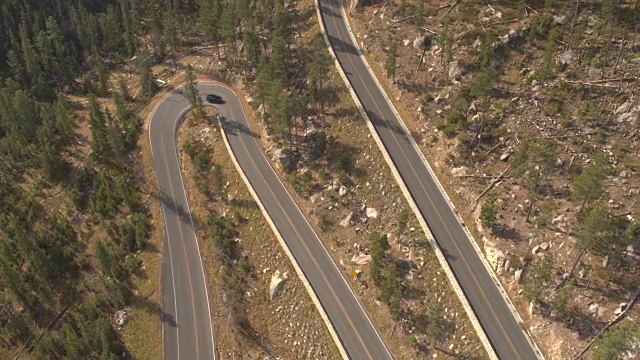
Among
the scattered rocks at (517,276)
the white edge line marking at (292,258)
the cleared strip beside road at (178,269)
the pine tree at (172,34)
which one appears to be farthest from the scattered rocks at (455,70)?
the pine tree at (172,34)

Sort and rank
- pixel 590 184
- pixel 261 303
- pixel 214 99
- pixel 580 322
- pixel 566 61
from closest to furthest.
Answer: pixel 580 322, pixel 590 184, pixel 261 303, pixel 566 61, pixel 214 99

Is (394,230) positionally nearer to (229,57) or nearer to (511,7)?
(511,7)

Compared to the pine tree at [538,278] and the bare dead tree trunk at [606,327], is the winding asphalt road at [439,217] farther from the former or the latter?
the bare dead tree trunk at [606,327]

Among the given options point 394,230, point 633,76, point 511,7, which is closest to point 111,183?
point 394,230

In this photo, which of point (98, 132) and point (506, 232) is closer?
point (506, 232)

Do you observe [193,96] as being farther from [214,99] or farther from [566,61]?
[566,61]

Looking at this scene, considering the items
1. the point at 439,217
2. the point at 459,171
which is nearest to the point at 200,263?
the point at 439,217
